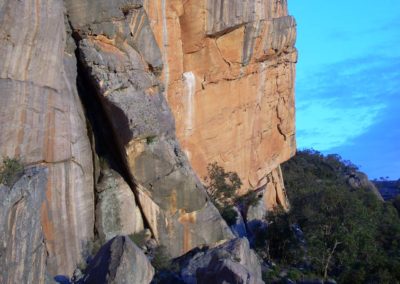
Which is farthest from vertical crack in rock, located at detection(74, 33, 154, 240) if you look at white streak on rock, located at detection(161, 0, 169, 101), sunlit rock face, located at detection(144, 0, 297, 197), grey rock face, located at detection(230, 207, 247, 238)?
grey rock face, located at detection(230, 207, 247, 238)

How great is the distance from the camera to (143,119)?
876 inches

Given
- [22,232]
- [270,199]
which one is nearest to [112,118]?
[22,232]

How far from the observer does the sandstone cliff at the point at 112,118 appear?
1777 cm

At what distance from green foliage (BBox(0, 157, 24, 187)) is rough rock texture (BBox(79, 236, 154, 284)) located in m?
3.00

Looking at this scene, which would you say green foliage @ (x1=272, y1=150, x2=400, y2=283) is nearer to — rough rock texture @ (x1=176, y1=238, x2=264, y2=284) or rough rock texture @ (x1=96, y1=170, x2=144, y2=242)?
rough rock texture @ (x1=176, y1=238, x2=264, y2=284)

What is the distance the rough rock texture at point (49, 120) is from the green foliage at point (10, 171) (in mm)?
347

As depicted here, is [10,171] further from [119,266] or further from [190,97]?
[190,97]

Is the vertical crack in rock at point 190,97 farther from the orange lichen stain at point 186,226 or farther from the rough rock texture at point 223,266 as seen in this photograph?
the rough rock texture at point 223,266

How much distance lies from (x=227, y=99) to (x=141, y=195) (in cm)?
1098

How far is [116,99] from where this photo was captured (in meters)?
21.5

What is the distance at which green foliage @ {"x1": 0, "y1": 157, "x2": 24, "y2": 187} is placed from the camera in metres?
16.2

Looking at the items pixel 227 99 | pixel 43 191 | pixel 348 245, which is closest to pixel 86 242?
pixel 43 191

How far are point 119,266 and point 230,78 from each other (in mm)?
17996

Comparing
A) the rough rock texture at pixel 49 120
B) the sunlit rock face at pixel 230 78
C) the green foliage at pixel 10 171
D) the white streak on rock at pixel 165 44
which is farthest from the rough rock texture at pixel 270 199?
the green foliage at pixel 10 171
